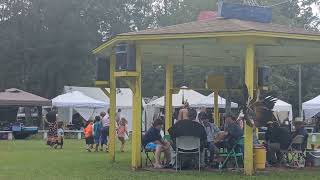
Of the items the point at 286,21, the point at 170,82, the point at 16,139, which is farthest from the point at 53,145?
the point at 286,21

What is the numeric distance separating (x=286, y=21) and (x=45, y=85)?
1978 centimetres

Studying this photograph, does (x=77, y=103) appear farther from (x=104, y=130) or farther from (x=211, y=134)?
(x=211, y=134)

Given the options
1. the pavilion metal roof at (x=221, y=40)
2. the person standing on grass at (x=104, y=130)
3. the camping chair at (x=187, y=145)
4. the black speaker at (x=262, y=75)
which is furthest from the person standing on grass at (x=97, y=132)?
the camping chair at (x=187, y=145)

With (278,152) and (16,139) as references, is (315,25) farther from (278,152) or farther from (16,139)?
(278,152)

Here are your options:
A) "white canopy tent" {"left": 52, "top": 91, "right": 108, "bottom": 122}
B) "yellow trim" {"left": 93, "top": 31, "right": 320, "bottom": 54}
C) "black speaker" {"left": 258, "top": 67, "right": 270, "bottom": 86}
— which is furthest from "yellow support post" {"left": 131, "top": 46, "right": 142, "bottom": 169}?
"white canopy tent" {"left": 52, "top": 91, "right": 108, "bottom": 122}

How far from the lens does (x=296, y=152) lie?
48.1 ft

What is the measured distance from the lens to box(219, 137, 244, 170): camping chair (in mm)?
13625

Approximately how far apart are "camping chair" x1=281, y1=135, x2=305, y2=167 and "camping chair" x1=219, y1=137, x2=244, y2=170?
4.56 feet

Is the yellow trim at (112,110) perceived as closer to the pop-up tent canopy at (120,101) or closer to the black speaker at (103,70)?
the black speaker at (103,70)

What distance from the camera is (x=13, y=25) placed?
149ft

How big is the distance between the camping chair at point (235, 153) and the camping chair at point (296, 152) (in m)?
1.39

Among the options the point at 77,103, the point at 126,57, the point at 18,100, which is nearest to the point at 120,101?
the point at 77,103

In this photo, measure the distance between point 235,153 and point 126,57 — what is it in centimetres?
331

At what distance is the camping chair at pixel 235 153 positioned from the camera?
13625mm
